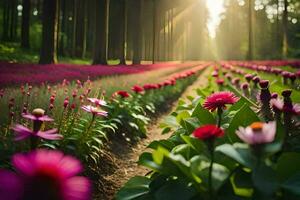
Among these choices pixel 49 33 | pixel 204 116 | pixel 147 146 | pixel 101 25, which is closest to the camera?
pixel 147 146

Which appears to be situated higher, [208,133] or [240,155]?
[208,133]

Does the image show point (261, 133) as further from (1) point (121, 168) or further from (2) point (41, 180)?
(1) point (121, 168)

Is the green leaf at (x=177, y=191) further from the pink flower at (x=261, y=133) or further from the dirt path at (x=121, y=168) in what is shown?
the dirt path at (x=121, y=168)

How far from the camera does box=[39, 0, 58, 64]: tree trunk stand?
1441 cm

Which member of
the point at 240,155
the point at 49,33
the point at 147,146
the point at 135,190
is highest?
the point at 49,33

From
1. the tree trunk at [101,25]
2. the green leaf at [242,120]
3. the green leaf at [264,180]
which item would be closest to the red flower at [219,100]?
the green leaf at [242,120]

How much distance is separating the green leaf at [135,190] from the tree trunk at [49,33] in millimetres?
12031

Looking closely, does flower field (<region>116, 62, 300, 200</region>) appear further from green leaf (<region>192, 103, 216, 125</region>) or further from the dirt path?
the dirt path

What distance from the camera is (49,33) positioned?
14.6 m

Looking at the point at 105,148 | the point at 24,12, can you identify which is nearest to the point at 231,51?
the point at 24,12

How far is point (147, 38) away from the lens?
4278 centimetres

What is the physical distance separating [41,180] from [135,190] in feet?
6.28

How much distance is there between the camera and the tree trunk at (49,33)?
14406 millimetres

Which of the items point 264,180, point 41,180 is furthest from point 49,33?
point 41,180
